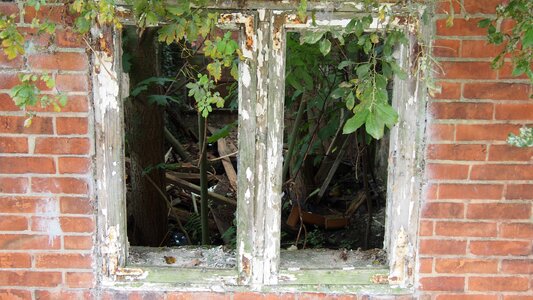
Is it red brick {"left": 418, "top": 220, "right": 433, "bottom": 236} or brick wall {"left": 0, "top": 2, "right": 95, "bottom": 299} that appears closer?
brick wall {"left": 0, "top": 2, "right": 95, "bottom": 299}

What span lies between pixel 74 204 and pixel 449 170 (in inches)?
62.2

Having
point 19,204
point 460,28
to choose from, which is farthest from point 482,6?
point 19,204

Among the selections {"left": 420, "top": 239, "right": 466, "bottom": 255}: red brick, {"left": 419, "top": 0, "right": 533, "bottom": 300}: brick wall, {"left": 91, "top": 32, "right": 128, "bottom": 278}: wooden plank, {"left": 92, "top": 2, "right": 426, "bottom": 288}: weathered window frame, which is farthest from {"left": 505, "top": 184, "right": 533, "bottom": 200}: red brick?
{"left": 91, "top": 32, "right": 128, "bottom": 278}: wooden plank

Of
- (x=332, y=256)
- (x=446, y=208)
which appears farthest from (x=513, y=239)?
(x=332, y=256)

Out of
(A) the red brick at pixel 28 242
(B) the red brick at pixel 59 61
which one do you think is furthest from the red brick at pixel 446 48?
(A) the red brick at pixel 28 242

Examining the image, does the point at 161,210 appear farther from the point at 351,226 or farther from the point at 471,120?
the point at 471,120

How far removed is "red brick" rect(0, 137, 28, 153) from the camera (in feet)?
7.45

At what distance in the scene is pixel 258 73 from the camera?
2.25m

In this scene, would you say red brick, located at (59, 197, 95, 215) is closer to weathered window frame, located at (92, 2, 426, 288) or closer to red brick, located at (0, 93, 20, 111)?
weathered window frame, located at (92, 2, 426, 288)

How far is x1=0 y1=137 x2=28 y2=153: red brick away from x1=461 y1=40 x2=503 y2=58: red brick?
183 cm

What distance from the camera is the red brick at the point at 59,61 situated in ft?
7.24

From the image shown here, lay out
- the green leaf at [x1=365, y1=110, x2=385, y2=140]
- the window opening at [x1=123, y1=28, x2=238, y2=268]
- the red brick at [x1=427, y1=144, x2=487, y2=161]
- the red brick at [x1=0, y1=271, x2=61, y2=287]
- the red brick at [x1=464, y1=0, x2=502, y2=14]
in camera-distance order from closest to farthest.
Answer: the green leaf at [x1=365, y1=110, x2=385, y2=140], the red brick at [x1=464, y1=0, x2=502, y2=14], the red brick at [x1=427, y1=144, x2=487, y2=161], the red brick at [x1=0, y1=271, x2=61, y2=287], the window opening at [x1=123, y1=28, x2=238, y2=268]

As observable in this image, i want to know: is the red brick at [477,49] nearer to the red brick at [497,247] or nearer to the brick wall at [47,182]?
the red brick at [497,247]

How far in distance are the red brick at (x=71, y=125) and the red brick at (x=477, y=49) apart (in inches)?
61.7
